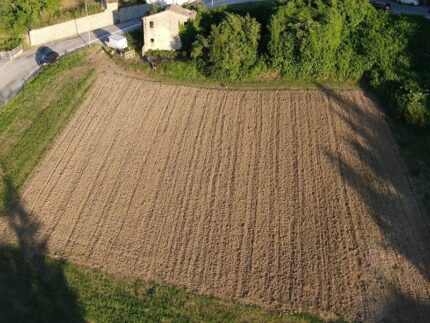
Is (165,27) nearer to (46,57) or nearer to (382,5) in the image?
(46,57)

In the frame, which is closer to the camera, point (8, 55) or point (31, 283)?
point (31, 283)

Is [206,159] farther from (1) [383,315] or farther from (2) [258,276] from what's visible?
(1) [383,315]

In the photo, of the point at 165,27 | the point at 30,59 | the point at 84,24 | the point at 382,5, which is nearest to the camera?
the point at 165,27

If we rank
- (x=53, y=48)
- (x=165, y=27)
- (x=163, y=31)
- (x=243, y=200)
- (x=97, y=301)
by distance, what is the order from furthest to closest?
(x=53, y=48)
(x=163, y=31)
(x=165, y=27)
(x=243, y=200)
(x=97, y=301)

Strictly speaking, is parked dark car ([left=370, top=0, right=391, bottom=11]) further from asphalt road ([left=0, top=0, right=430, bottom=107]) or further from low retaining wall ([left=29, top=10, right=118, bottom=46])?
low retaining wall ([left=29, top=10, right=118, bottom=46])

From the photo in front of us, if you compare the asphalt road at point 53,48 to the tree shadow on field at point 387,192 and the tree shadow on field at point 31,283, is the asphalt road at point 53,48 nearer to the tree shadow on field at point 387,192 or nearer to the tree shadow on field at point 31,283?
the tree shadow on field at point 387,192

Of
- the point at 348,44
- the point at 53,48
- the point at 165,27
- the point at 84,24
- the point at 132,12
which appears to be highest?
the point at 348,44

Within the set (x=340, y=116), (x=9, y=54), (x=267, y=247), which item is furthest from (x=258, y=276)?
(x=9, y=54)

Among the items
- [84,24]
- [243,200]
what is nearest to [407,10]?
[243,200]
